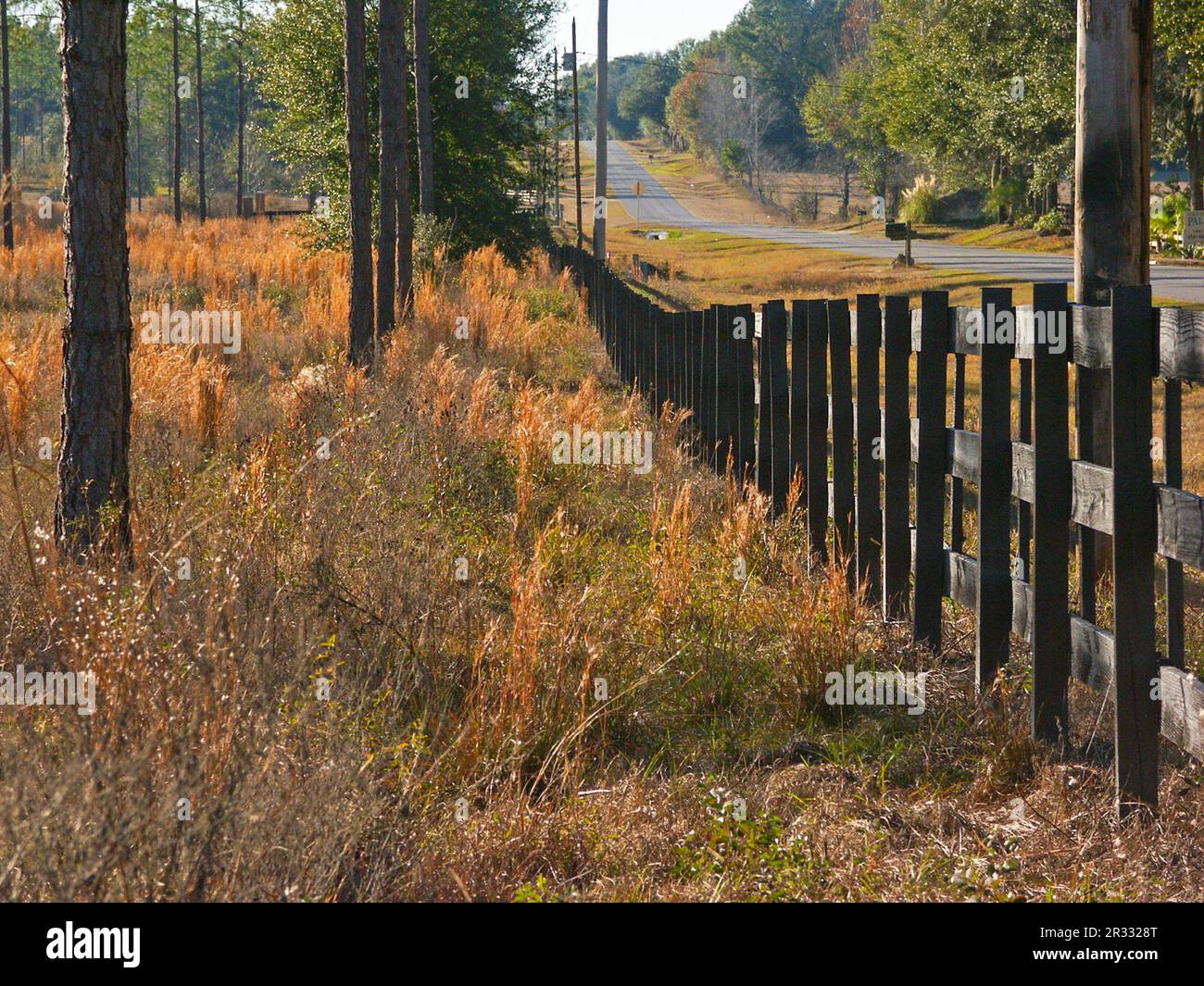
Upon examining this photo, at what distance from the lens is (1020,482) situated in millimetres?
4297

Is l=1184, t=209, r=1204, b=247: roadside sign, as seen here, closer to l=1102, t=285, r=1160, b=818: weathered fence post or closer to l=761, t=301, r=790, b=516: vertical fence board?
l=761, t=301, r=790, b=516: vertical fence board

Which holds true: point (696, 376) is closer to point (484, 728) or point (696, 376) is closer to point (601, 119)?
point (484, 728)

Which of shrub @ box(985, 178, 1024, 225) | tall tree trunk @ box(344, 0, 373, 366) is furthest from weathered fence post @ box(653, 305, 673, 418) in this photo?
shrub @ box(985, 178, 1024, 225)

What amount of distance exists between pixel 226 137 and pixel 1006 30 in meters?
58.2

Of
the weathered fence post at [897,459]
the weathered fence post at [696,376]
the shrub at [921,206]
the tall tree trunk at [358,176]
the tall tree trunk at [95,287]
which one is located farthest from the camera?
the shrub at [921,206]

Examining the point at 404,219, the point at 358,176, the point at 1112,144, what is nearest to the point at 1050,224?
the point at 404,219

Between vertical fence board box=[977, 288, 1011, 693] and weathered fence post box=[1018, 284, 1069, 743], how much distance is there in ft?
1.13

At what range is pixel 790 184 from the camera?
99875 millimetres

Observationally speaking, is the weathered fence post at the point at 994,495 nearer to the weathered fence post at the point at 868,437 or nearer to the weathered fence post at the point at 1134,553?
the weathered fence post at the point at 1134,553

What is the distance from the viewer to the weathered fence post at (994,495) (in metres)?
4.40

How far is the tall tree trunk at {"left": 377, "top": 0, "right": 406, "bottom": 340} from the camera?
14.5 m

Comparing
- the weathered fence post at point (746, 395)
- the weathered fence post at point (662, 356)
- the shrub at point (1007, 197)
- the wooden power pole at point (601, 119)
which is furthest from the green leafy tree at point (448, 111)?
the shrub at point (1007, 197)

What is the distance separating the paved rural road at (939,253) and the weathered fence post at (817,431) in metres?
14.5

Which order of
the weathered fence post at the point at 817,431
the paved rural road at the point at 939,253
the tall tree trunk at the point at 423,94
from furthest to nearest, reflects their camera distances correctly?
the paved rural road at the point at 939,253 → the tall tree trunk at the point at 423,94 → the weathered fence post at the point at 817,431
